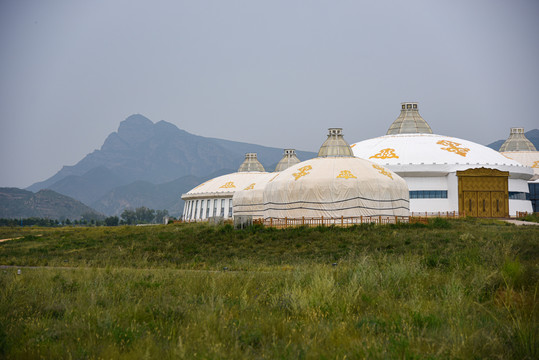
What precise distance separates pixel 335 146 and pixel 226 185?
3131cm

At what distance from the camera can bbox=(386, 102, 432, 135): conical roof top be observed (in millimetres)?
63625

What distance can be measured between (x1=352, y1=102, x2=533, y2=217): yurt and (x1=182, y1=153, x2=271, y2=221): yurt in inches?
811

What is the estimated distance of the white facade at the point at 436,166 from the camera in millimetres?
53188

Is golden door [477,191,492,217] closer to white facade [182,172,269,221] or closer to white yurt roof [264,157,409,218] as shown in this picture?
white yurt roof [264,157,409,218]

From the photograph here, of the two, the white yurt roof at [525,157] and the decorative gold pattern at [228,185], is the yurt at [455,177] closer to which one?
the white yurt roof at [525,157]

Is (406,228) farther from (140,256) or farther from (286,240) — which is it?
(140,256)

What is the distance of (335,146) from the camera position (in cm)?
4497

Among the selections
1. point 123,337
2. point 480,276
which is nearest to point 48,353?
point 123,337

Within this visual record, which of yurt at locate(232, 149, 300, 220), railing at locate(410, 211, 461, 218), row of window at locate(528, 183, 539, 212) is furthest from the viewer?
row of window at locate(528, 183, 539, 212)

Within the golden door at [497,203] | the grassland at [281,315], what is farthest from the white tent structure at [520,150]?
the grassland at [281,315]

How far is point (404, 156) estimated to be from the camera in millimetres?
54656

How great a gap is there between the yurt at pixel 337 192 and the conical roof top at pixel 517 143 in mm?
45491

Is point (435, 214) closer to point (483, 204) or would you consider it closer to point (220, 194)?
point (483, 204)

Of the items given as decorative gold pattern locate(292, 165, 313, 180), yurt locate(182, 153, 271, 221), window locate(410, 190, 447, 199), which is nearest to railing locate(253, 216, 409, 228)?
decorative gold pattern locate(292, 165, 313, 180)
